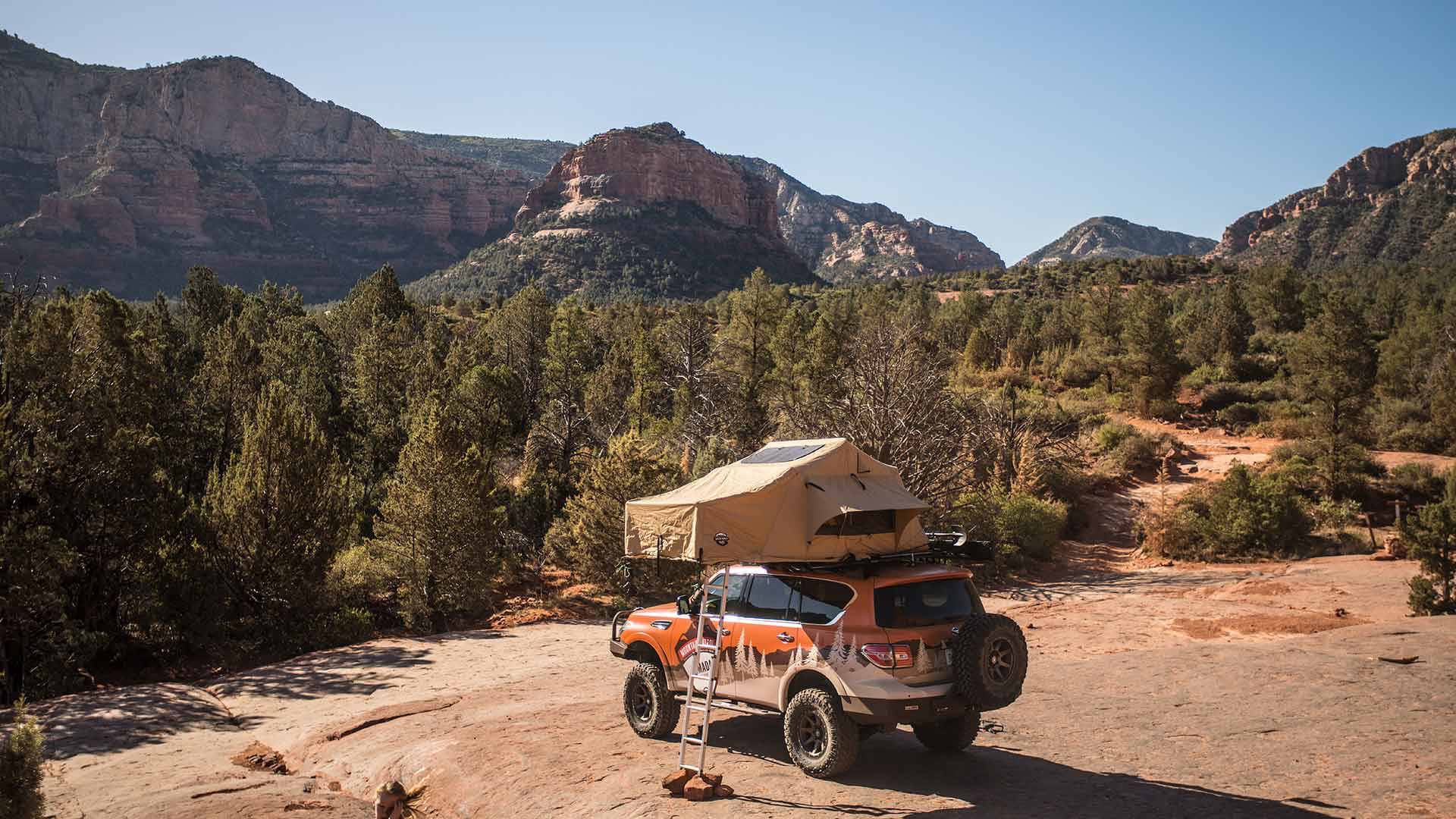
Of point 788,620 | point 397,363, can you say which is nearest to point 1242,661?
point 788,620

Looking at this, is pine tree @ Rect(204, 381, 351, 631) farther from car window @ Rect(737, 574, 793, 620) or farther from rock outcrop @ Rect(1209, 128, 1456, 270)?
rock outcrop @ Rect(1209, 128, 1456, 270)

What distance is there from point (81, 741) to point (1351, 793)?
13.4m

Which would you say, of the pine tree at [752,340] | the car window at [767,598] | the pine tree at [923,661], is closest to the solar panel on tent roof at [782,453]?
the car window at [767,598]

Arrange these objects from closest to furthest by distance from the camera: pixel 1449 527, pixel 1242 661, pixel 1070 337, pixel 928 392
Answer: pixel 1242 661, pixel 1449 527, pixel 928 392, pixel 1070 337

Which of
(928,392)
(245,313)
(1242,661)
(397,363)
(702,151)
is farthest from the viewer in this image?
(702,151)

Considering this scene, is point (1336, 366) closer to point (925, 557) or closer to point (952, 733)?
point (925, 557)

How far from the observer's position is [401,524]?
18641 millimetres

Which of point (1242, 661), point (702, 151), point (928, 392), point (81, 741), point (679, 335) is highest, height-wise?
point (702, 151)

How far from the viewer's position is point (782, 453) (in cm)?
870

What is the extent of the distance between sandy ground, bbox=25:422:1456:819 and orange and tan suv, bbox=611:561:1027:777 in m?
0.49

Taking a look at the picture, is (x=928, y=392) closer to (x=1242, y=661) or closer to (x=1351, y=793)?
(x=1242, y=661)

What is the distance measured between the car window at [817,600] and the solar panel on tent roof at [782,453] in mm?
1182

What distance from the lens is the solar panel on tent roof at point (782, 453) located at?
846 centimetres

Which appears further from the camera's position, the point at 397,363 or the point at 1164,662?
the point at 397,363
